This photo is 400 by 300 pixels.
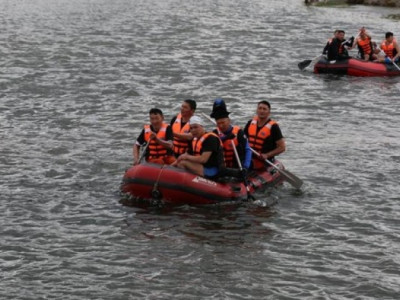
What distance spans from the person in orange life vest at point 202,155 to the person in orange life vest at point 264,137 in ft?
4.93

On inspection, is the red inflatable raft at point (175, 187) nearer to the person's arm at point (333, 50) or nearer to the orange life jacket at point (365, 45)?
the person's arm at point (333, 50)

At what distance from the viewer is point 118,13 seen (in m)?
56.4

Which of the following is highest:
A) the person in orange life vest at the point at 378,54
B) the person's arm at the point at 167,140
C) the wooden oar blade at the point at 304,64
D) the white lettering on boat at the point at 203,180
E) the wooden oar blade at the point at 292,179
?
the person's arm at the point at 167,140

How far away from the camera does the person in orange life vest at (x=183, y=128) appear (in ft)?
54.7

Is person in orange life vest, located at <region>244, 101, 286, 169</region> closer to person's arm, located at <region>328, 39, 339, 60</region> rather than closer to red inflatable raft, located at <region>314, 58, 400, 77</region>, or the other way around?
person's arm, located at <region>328, 39, 339, 60</region>

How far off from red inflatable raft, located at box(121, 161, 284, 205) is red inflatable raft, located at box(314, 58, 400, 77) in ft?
52.4

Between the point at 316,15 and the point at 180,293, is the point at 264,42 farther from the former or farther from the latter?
the point at 180,293

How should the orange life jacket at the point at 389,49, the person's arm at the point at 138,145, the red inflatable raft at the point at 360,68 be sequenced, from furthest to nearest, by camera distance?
the orange life jacket at the point at 389,49 → the red inflatable raft at the point at 360,68 → the person's arm at the point at 138,145

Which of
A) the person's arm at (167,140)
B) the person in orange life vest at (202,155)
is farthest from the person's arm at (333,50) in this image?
the person in orange life vest at (202,155)

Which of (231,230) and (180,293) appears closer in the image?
(180,293)

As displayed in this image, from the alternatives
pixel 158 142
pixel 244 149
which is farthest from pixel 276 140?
pixel 158 142

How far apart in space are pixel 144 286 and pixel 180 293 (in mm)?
609

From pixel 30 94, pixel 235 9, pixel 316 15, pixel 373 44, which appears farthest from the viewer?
pixel 235 9

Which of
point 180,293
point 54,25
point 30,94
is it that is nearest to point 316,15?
point 54,25
